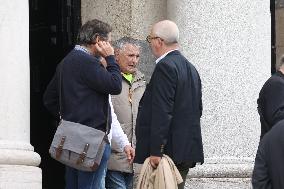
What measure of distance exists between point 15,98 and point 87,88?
3.01ft

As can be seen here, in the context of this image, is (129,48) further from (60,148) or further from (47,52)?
(60,148)

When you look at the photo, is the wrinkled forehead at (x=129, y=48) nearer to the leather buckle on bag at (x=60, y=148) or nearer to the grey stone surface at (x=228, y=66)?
the grey stone surface at (x=228, y=66)

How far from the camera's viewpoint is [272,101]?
9617 millimetres

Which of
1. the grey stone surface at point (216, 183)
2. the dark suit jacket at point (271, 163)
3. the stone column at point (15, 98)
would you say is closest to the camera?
the dark suit jacket at point (271, 163)

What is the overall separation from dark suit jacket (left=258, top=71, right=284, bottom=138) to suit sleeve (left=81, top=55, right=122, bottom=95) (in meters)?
1.13

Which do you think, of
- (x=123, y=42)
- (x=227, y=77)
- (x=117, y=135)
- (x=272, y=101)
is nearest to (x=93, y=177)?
(x=117, y=135)

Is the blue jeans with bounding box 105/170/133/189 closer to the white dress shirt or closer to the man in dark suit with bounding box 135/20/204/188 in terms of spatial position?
the white dress shirt

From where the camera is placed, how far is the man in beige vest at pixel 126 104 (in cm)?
1053

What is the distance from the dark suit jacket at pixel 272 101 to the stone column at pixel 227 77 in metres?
1.64

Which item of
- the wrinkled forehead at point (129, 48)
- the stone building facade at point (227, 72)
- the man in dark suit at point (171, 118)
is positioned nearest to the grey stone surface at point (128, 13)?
the stone building facade at point (227, 72)

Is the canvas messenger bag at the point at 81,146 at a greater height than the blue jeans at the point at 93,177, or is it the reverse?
the canvas messenger bag at the point at 81,146

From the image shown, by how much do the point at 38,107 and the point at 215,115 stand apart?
1909 mm

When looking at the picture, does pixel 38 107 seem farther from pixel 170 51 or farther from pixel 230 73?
pixel 170 51

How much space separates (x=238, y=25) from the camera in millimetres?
11492
